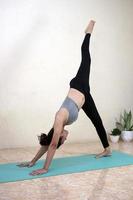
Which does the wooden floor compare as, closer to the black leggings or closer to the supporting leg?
the supporting leg

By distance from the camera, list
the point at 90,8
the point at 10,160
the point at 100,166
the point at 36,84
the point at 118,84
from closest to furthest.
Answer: the point at 100,166 < the point at 10,160 < the point at 36,84 < the point at 90,8 < the point at 118,84

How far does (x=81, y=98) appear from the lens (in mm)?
3857

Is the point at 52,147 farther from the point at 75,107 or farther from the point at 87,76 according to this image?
Answer: the point at 87,76

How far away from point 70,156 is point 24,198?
1.91 m

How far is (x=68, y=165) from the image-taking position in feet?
12.3

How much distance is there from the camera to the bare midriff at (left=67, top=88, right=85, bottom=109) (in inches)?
148

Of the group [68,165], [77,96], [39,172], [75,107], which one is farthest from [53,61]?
[39,172]

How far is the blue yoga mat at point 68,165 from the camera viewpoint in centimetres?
319

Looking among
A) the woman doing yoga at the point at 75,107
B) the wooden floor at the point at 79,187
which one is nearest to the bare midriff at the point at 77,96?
the woman doing yoga at the point at 75,107

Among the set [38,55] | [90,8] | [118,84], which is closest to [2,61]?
[38,55]

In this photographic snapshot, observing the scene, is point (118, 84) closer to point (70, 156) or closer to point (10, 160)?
point (70, 156)

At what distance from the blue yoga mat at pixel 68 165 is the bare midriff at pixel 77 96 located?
0.71 meters

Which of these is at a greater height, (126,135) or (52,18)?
(52,18)

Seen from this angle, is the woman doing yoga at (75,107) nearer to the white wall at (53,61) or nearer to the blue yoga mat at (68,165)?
the blue yoga mat at (68,165)
